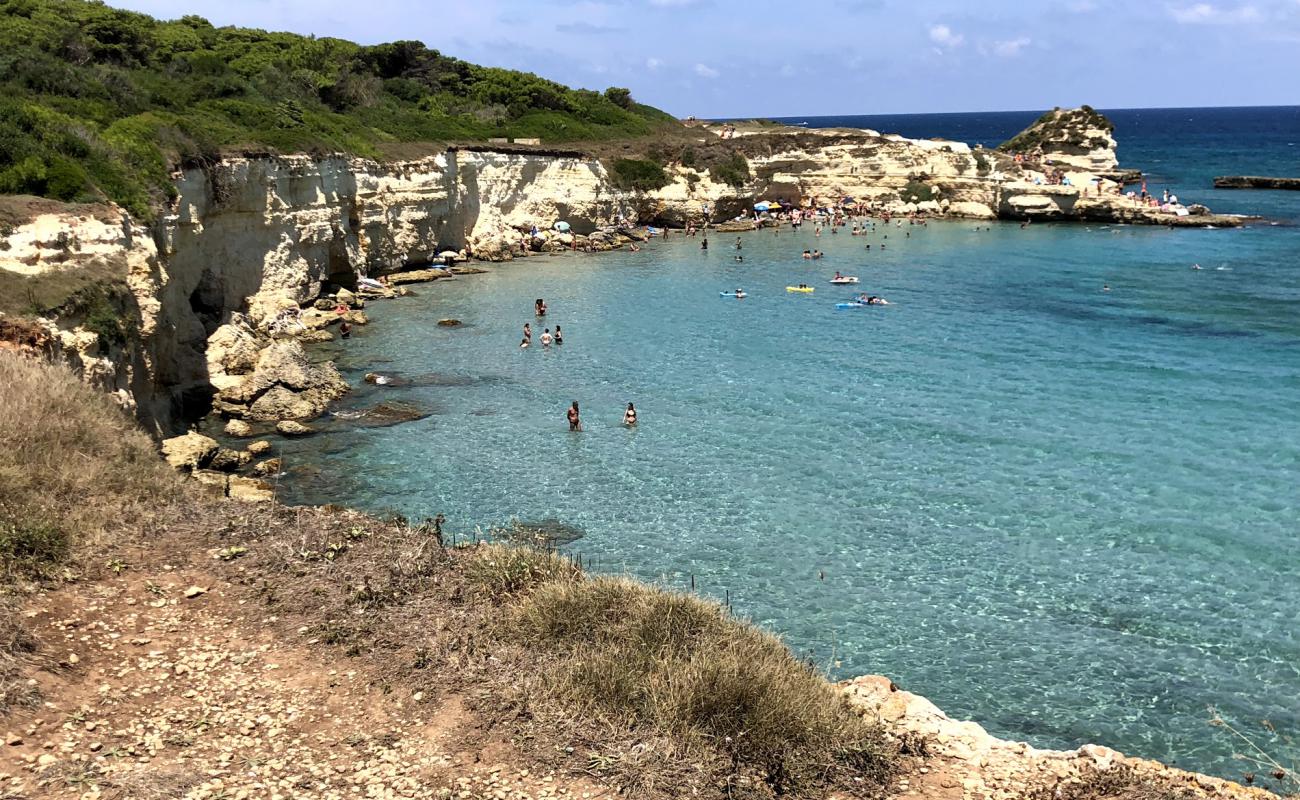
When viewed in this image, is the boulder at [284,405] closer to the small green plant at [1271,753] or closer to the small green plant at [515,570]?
the small green plant at [515,570]

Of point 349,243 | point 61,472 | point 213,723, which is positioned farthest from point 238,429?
point 349,243

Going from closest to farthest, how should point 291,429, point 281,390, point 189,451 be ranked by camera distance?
1. point 189,451
2. point 291,429
3. point 281,390

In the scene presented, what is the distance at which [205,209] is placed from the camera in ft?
100.0

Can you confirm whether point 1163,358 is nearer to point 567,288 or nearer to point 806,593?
point 806,593

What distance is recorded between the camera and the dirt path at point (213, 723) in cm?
756

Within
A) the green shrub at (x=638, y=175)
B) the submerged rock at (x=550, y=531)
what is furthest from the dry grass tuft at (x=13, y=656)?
the green shrub at (x=638, y=175)

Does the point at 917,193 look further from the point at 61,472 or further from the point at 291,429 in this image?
the point at 61,472

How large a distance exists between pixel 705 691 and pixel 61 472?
8.48m

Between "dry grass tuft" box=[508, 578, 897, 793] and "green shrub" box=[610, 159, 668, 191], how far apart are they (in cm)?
5768

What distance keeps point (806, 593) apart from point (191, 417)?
57.6ft

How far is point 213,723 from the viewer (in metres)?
8.34

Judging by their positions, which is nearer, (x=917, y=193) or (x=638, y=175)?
(x=638, y=175)

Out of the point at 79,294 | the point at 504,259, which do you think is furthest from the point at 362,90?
the point at 79,294

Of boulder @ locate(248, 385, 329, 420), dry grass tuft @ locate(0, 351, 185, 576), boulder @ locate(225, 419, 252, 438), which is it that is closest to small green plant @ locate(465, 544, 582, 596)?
dry grass tuft @ locate(0, 351, 185, 576)
